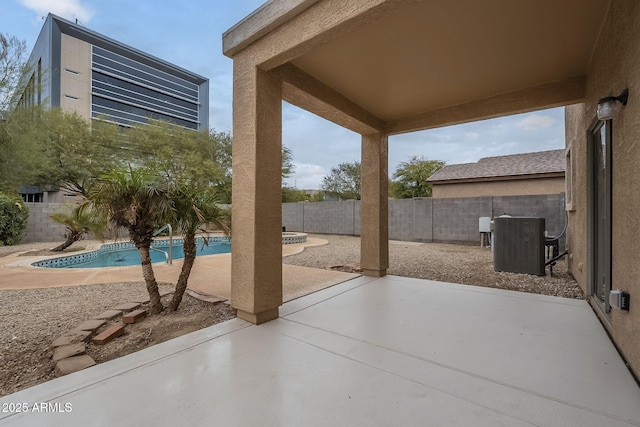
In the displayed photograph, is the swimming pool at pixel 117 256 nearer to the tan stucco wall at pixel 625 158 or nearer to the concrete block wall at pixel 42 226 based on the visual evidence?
the concrete block wall at pixel 42 226

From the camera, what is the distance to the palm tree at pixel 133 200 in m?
2.81

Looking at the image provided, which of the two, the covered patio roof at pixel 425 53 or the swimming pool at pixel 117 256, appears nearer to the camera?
the covered patio roof at pixel 425 53

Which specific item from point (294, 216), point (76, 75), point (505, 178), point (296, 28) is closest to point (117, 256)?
point (294, 216)

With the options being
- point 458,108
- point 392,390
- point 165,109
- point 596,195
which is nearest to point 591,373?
point 392,390

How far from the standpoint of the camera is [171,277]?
5.28 metres

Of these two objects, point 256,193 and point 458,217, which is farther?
point 458,217

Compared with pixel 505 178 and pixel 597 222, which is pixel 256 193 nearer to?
pixel 597 222

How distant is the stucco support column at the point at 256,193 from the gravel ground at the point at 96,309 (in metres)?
0.58

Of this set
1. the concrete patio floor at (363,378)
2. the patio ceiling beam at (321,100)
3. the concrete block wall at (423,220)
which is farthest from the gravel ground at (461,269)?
the patio ceiling beam at (321,100)

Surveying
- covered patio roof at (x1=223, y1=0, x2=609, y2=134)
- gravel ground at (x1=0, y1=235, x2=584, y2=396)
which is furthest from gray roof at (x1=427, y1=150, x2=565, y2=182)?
covered patio roof at (x1=223, y1=0, x2=609, y2=134)

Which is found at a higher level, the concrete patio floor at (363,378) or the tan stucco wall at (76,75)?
the tan stucco wall at (76,75)

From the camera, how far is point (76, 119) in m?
15.3

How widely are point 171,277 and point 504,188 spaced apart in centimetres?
1510

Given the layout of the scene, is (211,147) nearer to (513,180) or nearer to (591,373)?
(513,180)
